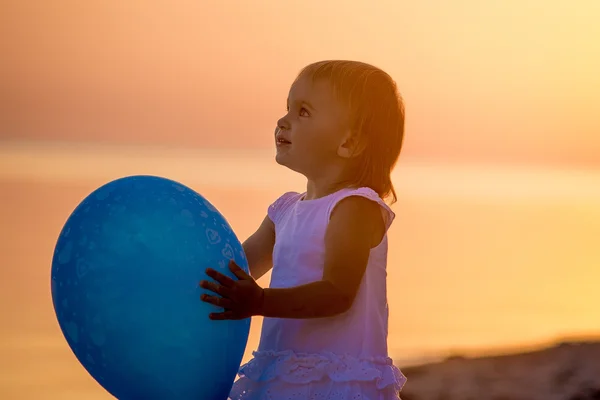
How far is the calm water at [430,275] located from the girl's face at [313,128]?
73.3 inches

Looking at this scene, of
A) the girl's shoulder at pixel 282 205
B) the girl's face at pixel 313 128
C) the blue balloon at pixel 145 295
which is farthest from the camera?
the girl's shoulder at pixel 282 205

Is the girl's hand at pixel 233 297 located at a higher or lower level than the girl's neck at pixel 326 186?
lower

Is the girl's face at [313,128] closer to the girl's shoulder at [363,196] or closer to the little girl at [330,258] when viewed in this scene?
the little girl at [330,258]

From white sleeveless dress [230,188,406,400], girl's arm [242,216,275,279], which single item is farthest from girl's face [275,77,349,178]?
girl's arm [242,216,275,279]

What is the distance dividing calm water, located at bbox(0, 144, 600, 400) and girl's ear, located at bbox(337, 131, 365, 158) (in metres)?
1.94

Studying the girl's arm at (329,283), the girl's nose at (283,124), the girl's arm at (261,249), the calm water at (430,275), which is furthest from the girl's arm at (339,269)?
the calm water at (430,275)

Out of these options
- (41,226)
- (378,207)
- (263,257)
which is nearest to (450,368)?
(263,257)

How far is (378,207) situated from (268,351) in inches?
16.5

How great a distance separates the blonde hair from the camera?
228 cm

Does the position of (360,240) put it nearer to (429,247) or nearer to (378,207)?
(378,207)

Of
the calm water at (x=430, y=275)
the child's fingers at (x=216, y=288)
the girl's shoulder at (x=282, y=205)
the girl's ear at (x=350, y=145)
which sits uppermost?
the girl's ear at (x=350, y=145)

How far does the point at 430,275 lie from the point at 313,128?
4630 mm

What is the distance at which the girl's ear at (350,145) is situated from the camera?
89.7 inches

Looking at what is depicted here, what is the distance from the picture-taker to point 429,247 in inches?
316
